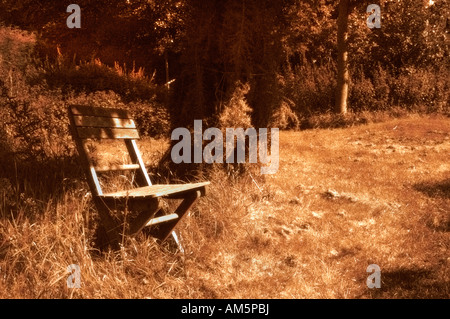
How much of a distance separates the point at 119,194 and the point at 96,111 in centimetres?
93

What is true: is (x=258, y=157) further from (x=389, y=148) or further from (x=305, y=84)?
(x=305, y=84)

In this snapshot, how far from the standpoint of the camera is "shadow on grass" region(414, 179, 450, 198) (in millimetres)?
7699

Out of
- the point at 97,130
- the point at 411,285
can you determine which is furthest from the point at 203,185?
the point at 411,285

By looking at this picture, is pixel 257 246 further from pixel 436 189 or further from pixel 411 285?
pixel 436 189

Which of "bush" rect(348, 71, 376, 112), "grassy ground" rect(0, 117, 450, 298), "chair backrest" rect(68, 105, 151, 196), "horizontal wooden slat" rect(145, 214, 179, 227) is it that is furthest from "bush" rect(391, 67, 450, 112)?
"horizontal wooden slat" rect(145, 214, 179, 227)

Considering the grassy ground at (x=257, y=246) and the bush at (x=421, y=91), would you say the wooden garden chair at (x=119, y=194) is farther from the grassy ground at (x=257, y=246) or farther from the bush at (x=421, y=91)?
the bush at (x=421, y=91)

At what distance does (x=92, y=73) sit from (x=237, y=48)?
7015 mm

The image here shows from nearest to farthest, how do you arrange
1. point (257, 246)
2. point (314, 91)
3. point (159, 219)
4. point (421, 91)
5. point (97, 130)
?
point (159, 219), point (97, 130), point (257, 246), point (421, 91), point (314, 91)

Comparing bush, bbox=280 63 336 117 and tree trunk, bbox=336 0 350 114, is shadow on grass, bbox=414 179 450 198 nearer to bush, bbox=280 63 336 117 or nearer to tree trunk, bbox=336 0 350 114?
tree trunk, bbox=336 0 350 114

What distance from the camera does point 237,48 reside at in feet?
21.4

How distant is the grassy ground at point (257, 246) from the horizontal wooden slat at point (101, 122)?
2.20 feet

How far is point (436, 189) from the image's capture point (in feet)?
26.2

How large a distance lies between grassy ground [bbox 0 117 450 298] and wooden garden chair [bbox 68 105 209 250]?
0.19 m

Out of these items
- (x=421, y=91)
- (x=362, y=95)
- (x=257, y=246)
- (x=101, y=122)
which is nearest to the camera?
(x=101, y=122)
